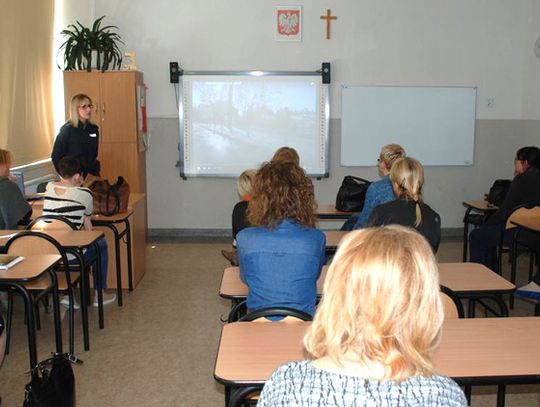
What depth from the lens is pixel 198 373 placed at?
3.74 metres

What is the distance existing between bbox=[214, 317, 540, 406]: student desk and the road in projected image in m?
5.12

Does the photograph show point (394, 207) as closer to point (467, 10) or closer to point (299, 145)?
point (299, 145)

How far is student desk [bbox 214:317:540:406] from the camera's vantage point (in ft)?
6.50

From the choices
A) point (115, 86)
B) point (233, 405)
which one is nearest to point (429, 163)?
point (115, 86)

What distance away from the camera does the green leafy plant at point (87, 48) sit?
664 centimetres

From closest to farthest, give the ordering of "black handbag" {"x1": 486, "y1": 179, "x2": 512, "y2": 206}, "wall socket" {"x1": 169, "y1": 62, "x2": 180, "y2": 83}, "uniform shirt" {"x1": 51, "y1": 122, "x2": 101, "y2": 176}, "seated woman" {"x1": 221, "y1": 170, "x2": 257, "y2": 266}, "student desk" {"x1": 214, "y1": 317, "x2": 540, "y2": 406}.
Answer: "student desk" {"x1": 214, "y1": 317, "x2": 540, "y2": 406}
"seated woman" {"x1": 221, "y1": 170, "x2": 257, "y2": 266}
"uniform shirt" {"x1": 51, "y1": 122, "x2": 101, "y2": 176}
"black handbag" {"x1": 486, "y1": 179, "x2": 512, "y2": 206}
"wall socket" {"x1": 169, "y1": 62, "x2": 180, "y2": 83}

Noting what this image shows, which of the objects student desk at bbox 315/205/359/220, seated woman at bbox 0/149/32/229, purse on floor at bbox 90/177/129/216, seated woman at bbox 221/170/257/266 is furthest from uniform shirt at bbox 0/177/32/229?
student desk at bbox 315/205/359/220

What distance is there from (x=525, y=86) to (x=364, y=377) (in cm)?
701

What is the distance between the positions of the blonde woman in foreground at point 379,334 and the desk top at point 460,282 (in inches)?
63.6

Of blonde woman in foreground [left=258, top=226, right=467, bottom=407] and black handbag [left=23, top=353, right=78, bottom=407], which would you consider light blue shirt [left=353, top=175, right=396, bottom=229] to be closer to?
black handbag [left=23, top=353, right=78, bottom=407]

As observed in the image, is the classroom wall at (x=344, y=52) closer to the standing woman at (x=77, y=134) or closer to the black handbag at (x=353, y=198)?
the standing woman at (x=77, y=134)

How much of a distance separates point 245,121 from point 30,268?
4.45 metres

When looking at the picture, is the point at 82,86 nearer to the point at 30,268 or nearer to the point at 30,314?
the point at 30,268

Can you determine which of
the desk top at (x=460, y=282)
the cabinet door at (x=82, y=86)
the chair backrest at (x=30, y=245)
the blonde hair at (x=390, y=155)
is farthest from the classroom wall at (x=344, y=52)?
the desk top at (x=460, y=282)
